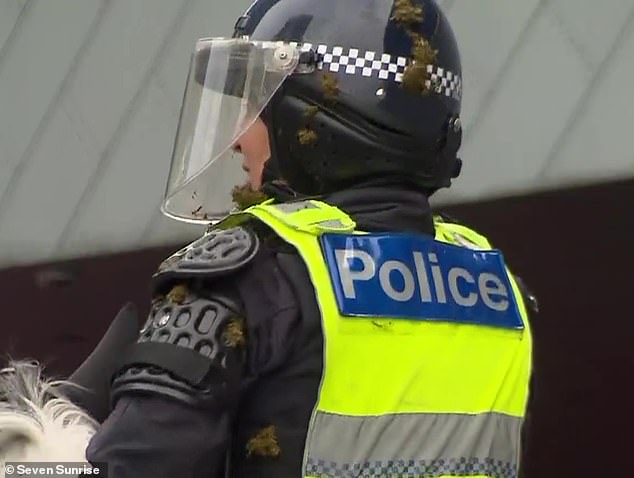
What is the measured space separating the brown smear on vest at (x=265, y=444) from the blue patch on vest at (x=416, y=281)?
0.66 feet

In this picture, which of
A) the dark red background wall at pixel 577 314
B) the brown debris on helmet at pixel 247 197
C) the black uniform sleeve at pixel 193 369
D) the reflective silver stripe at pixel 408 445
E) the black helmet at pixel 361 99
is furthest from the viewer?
the dark red background wall at pixel 577 314

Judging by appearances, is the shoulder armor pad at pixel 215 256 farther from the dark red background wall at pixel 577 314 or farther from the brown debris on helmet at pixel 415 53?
the dark red background wall at pixel 577 314

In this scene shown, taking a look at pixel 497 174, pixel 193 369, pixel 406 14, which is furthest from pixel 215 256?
pixel 497 174

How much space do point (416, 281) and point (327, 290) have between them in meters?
0.18

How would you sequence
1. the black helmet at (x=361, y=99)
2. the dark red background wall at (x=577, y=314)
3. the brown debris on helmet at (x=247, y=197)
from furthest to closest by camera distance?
the dark red background wall at (x=577, y=314) < the brown debris on helmet at (x=247, y=197) < the black helmet at (x=361, y=99)

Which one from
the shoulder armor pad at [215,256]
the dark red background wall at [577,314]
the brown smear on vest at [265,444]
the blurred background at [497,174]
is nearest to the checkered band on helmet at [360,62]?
the shoulder armor pad at [215,256]

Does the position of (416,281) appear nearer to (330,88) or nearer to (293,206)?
(293,206)

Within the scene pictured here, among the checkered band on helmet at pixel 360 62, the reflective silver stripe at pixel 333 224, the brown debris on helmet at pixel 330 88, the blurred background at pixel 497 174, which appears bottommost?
the blurred background at pixel 497 174

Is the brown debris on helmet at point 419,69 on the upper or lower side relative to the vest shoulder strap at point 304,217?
upper

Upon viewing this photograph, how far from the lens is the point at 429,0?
2209mm

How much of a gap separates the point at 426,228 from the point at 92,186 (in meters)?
3.56

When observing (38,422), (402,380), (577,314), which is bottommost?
(577,314)

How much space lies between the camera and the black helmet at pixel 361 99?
2.03 m

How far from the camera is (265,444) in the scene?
179cm
